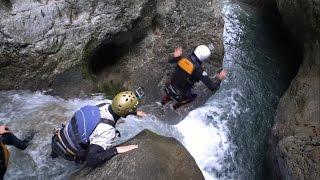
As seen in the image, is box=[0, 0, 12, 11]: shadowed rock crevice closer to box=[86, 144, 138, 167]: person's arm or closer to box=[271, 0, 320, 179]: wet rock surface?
box=[86, 144, 138, 167]: person's arm

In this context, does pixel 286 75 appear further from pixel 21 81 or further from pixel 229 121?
pixel 21 81

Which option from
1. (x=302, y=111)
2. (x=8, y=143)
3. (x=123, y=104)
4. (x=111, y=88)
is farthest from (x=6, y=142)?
(x=302, y=111)

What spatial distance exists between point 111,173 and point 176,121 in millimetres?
3514

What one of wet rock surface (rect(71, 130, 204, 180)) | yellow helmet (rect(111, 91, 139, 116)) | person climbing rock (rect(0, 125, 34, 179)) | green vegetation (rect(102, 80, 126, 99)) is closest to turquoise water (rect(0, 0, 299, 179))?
person climbing rock (rect(0, 125, 34, 179))

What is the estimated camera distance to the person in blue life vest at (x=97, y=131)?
20.0 feet

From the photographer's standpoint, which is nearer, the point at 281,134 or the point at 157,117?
the point at 281,134

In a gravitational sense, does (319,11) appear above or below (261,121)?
above

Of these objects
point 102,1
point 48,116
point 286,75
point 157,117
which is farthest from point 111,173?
point 286,75

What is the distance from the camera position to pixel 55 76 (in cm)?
929

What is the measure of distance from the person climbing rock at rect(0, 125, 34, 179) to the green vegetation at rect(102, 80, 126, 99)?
Result: 2426 mm

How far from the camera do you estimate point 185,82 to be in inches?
363

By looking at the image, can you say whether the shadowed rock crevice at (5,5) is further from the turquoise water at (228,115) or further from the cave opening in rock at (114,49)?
the cave opening in rock at (114,49)

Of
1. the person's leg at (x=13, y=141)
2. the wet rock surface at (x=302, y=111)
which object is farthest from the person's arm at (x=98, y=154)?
the wet rock surface at (x=302, y=111)

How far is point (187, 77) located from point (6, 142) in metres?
4.04
